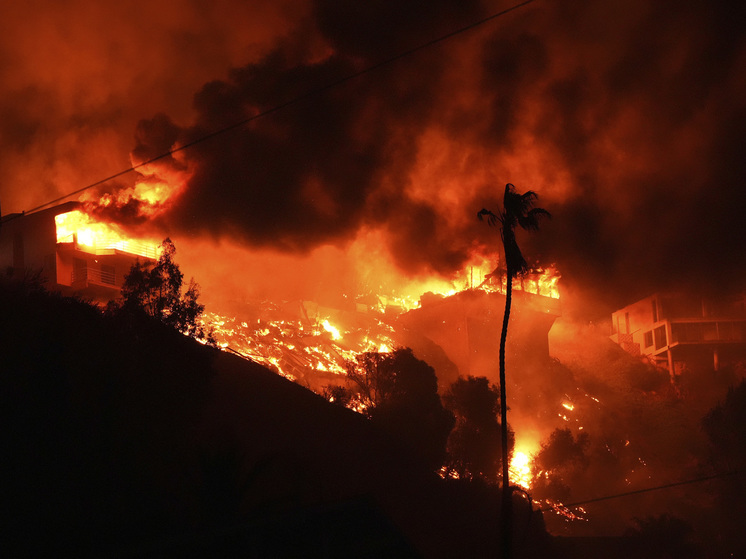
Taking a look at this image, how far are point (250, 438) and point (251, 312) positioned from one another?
172 ft

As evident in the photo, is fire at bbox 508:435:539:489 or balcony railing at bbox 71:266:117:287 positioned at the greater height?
balcony railing at bbox 71:266:117:287

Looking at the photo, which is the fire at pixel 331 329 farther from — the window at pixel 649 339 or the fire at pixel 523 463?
the window at pixel 649 339

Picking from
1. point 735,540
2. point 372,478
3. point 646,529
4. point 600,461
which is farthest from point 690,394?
point 372,478

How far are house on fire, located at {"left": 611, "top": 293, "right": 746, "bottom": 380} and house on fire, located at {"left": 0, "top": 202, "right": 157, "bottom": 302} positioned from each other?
85210 mm

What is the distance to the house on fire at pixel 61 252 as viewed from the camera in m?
53.9

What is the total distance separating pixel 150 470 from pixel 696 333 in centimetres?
10379

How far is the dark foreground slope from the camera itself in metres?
15.9

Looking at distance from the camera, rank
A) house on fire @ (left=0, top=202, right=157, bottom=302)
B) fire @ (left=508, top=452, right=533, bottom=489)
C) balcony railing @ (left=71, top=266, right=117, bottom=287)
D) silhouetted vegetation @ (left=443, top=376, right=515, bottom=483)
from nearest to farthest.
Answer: silhouetted vegetation @ (left=443, top=376, right=515, bottom=483)
house on fire @ (left=0, top=202, right=157, bottom=302)
balcony railing @ (left=71, top=266, right=117, bottom=287)
fire @ (left=508, top=452, right=533, bottom=489)

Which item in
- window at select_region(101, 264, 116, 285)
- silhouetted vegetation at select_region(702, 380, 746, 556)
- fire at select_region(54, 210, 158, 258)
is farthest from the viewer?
silhouetted vegetation at select_region(702, 380, 746, 556)

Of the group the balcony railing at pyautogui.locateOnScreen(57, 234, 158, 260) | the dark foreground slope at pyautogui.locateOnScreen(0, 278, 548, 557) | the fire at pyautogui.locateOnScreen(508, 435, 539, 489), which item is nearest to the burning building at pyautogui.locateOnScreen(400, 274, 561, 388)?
the fire at pyautogui.locateOnScreen(508, 435, 539, 489)

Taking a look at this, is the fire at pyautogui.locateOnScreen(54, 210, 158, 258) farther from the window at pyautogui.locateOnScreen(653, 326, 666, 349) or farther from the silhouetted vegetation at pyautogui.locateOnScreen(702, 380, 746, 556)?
the window at pyautogui.locateOnScreen(653, 326, 666, 349)

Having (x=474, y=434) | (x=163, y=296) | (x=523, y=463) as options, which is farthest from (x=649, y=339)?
(x=163, y=296)

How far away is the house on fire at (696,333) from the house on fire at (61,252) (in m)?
85.2

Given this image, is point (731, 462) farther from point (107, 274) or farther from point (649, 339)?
point (649, 339)
